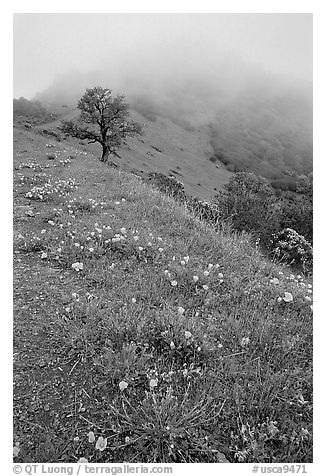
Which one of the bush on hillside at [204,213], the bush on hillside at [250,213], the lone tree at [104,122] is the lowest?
the bush on hillside at [250,213]

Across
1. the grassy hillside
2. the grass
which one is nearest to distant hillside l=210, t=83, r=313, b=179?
the grassy hillside

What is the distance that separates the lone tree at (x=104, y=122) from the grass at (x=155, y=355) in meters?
23.1

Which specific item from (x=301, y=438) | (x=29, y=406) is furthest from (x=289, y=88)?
(x=29, y=406)

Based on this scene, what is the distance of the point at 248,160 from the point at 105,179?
37.1 metres

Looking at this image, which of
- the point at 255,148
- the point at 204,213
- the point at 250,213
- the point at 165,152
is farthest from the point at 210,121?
the point at 204,213

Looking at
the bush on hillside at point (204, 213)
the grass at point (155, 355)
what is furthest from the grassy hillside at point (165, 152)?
the grass at point (155, 355)

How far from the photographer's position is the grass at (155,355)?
2737 millimetres

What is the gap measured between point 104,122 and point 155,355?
28122mm

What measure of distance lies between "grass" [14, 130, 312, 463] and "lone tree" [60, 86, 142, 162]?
2306cm

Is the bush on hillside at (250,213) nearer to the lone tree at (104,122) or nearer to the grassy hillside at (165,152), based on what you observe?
the grassy hillside at (165,152)

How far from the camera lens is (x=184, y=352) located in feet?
11.7

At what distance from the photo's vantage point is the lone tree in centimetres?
2753

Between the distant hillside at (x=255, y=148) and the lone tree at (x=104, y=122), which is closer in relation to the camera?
the lone tree at (x=104, y=122)
